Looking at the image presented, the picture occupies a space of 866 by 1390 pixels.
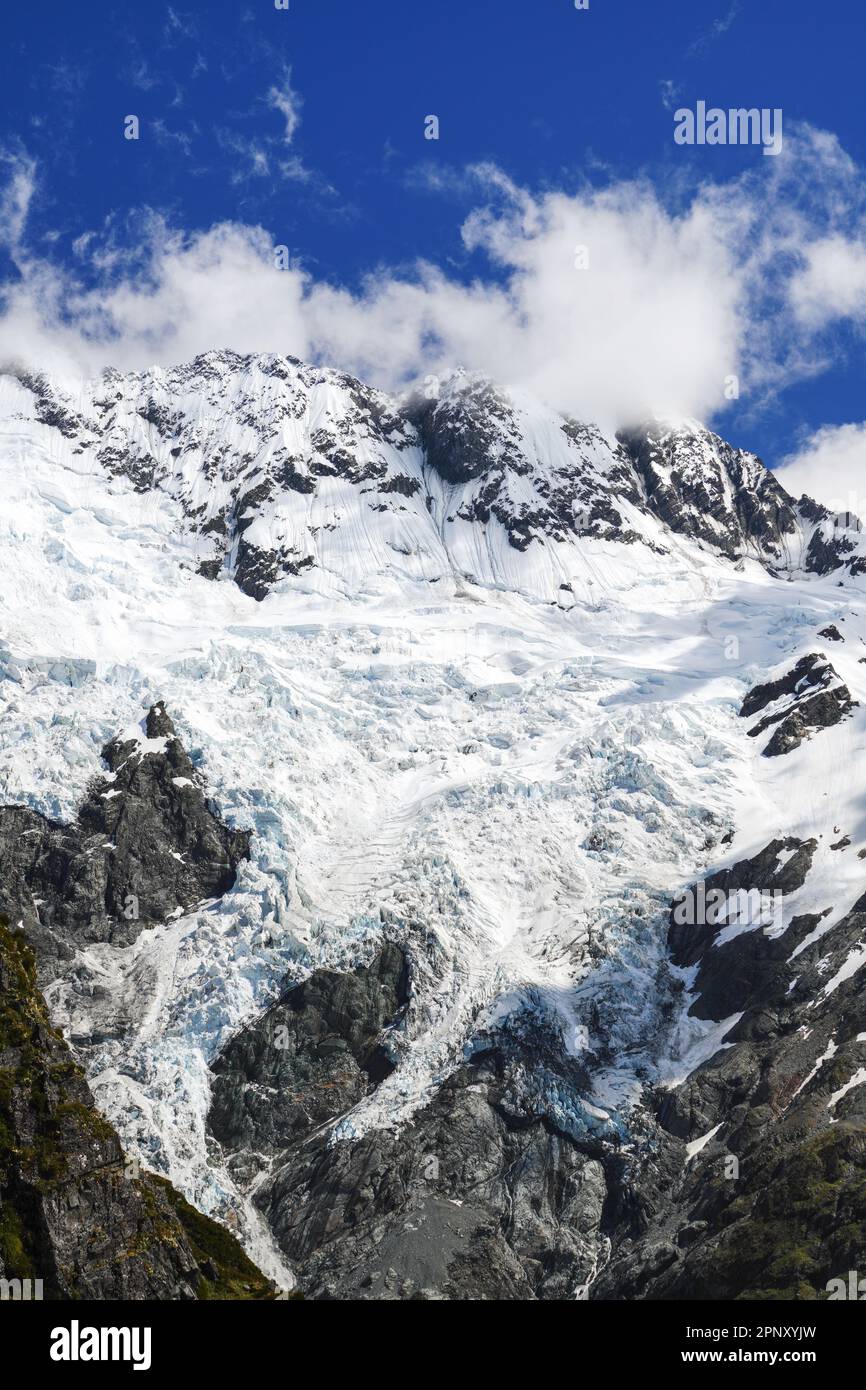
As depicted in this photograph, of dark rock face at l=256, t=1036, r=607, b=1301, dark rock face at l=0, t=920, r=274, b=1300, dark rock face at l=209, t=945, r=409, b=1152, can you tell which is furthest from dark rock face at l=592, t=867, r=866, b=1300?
dark rock face at l=0, t=920, r=274, b=1300

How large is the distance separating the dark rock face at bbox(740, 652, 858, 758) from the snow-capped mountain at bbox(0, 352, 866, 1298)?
0.38 metres

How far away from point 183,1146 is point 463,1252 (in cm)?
2359

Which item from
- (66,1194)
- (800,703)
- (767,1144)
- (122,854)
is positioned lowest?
(66,1194)

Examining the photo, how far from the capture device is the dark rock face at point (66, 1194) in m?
62.2

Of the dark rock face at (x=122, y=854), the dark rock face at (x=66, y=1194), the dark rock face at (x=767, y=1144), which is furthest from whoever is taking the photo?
the dark rock face at (x=122, y=854)

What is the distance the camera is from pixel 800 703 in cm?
15138

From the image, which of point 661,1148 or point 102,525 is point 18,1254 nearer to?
point 661,1148

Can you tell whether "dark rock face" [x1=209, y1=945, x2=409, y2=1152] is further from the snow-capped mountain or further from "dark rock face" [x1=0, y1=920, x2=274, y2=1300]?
"dark rock face" [x1=0, y1=920, x2=274, y2=1300]

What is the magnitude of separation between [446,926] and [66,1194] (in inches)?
2374

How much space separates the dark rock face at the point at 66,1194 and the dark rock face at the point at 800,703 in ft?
296

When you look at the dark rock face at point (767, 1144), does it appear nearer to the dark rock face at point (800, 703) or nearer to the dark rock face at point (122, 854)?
the dark rock face at point (800, 703)

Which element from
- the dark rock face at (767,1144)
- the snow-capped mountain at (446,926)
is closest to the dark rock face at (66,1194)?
the snow-capped mountain at (446,926)

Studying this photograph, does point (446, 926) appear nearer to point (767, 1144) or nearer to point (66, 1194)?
point (767, 1144)

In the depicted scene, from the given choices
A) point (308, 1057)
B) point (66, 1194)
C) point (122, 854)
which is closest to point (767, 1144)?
point (308, 1057)
